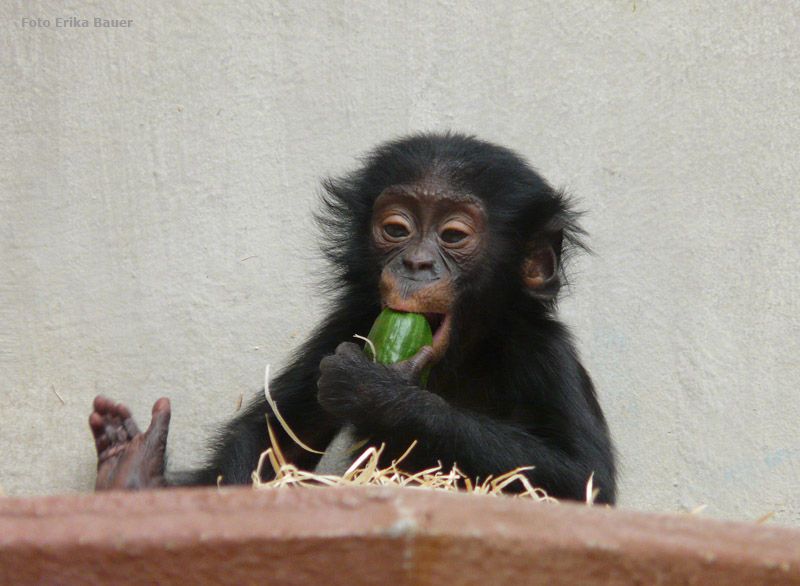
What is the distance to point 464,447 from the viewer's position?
12.1ft

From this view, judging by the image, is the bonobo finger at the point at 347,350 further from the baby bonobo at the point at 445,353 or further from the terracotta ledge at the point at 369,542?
the terracotta ledge at the point at 369,542

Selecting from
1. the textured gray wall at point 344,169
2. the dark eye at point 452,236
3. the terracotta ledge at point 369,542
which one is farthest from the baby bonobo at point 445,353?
the terracotta ledge at point 369,542

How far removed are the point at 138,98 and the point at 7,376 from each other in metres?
1.71

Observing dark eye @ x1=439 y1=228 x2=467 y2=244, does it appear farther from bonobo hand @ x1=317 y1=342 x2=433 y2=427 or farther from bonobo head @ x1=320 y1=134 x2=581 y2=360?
bonobo hand @ x1=317 y1=342 x2=433 y2=427

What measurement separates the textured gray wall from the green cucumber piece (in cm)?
153

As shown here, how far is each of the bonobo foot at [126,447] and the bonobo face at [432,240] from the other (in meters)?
1.32

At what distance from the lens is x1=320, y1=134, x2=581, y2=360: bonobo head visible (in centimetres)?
405

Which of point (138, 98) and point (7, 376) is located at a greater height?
point (138, 98)

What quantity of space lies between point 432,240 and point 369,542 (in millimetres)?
2567

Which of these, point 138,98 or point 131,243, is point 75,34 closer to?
point 138,98

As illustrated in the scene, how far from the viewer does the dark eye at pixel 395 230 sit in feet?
13.6

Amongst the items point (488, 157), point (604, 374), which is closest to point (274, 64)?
point (488, 157)

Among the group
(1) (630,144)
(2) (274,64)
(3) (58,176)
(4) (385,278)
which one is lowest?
(4) (385,278)

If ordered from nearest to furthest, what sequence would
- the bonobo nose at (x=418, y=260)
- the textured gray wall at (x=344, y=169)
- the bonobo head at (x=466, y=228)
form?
the bonobo nose at (x=418, y=260), the bonobo head at (x=466, y=228), the textured gray wall at (x=344, y=169)
